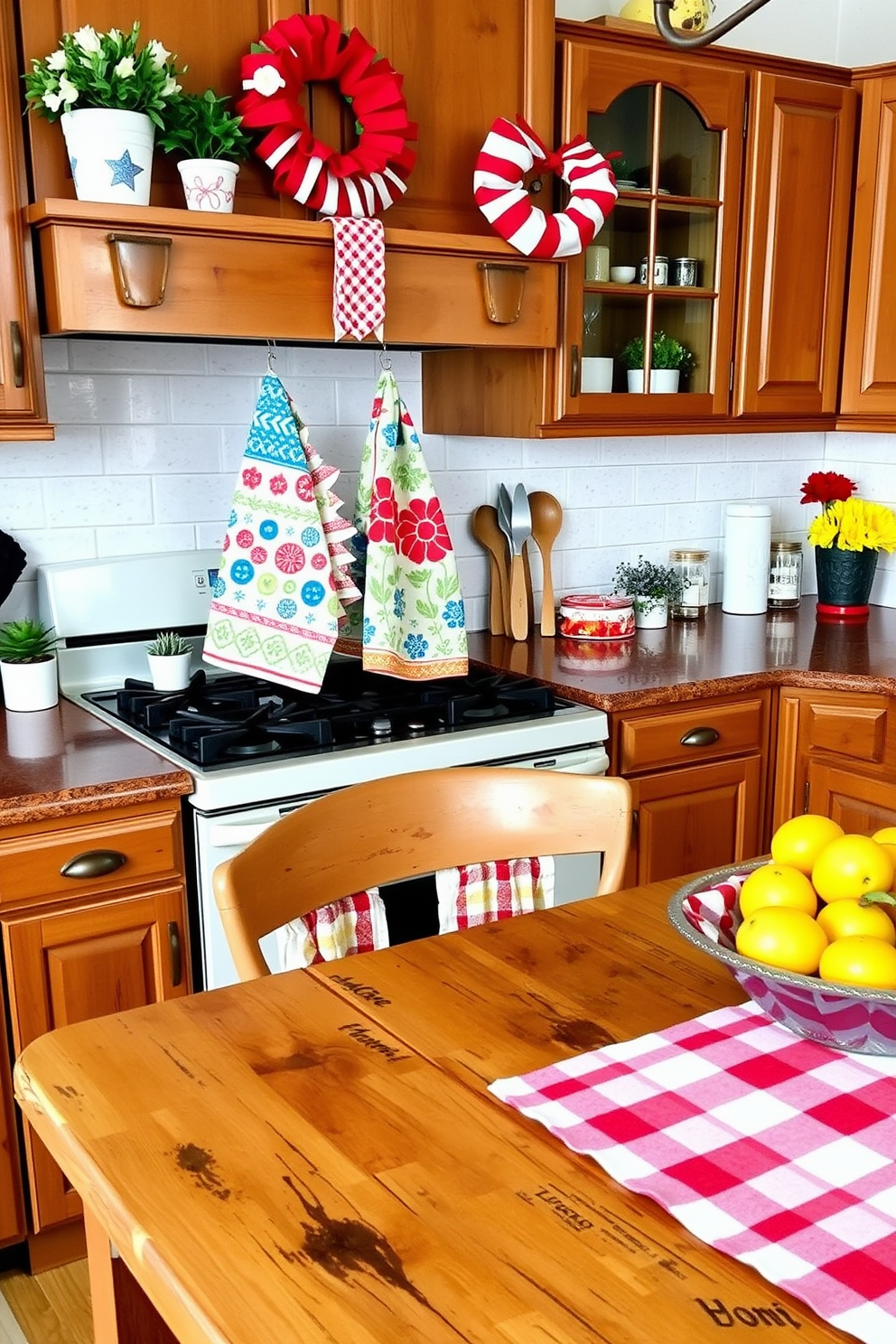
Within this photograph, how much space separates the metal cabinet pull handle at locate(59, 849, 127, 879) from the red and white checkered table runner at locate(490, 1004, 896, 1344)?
3.49 feet

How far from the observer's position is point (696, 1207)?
872mm

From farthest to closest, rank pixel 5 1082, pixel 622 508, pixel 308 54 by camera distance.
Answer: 1. pixel 622 508
2. pixel 308 54
3. pixel 5 1082

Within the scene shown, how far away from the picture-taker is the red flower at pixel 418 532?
2.55 metres

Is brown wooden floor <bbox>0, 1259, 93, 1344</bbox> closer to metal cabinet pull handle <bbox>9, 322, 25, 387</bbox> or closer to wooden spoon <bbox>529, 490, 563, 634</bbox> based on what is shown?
metal cabinet pull handle <bbox>9, 322, 25, 387</bbox>

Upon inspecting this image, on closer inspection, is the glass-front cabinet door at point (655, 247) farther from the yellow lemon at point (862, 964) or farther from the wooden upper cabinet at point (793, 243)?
the yellow lemon at point (862, 964)

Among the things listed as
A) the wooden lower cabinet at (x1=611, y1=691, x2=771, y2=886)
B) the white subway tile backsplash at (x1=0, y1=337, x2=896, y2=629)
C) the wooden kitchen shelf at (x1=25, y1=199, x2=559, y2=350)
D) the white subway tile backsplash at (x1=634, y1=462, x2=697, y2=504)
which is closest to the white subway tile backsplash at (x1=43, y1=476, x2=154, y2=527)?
the white subway tile backsplash at (x1=0, y1=337, x2=896, y2=629)

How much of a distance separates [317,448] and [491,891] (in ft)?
4.57

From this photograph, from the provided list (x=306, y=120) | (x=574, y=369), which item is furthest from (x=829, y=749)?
Answer: (x=306, y=120)

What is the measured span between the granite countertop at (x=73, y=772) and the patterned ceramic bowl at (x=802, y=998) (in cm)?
103

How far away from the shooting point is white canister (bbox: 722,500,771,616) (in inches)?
128

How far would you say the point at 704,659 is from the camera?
2.79 meters

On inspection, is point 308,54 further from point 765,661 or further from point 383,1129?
point 383,1129

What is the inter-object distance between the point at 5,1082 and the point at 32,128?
4.91 feet

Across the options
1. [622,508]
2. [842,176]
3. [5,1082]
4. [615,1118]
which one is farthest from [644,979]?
[842,176]
